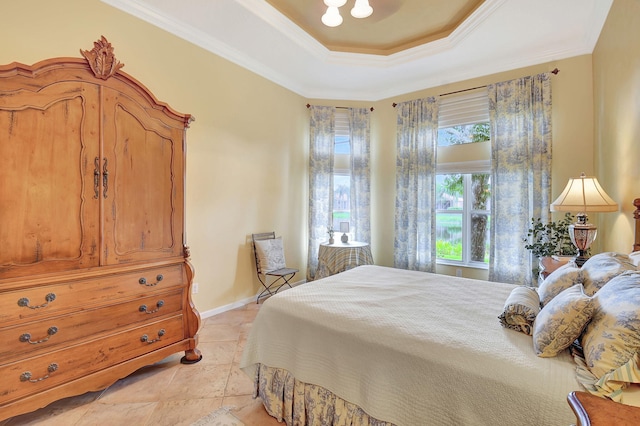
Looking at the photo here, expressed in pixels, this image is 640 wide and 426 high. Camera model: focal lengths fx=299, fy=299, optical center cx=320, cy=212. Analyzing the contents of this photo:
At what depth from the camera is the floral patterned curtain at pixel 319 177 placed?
15.8 feet

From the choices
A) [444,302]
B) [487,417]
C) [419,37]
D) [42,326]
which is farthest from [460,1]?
[42,326]

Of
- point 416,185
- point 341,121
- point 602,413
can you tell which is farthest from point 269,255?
point 602,413

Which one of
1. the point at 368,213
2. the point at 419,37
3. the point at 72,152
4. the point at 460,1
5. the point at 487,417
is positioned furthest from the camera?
the point at 368,213

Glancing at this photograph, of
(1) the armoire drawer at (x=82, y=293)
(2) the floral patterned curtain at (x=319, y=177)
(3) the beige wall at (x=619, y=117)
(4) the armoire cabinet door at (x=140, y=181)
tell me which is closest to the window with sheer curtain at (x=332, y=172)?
(2) the floral patterned curtain at (x=319, y=177)

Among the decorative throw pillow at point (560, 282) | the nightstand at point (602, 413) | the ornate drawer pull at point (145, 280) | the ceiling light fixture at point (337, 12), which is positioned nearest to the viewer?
the nightstand at point (602, 413)

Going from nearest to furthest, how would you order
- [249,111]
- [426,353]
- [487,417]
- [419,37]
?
[487,417] < [426,353] < [419,37] < [249,111]

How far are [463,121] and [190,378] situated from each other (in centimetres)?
441

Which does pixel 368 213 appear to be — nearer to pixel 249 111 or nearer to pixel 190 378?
pixel 249 111

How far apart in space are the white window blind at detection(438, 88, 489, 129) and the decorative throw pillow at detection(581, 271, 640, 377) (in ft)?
11.3

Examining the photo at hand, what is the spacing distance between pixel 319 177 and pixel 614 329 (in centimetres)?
407

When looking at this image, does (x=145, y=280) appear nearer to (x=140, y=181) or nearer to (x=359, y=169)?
(x=140, y=181)

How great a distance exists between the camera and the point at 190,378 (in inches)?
90.0

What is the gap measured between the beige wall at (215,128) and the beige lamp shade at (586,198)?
10.9 feet

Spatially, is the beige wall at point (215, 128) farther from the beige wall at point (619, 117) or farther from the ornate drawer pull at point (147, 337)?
the beige wall at point (619, 117)
